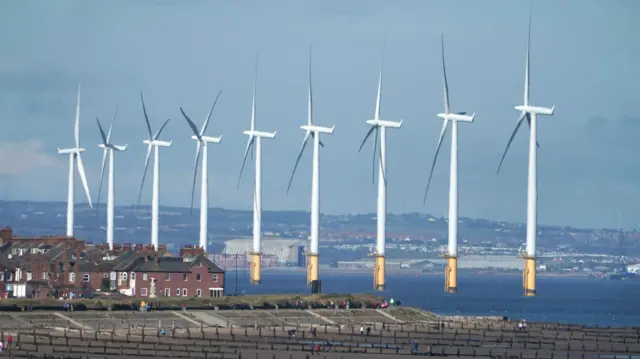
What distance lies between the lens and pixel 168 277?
7569 inches

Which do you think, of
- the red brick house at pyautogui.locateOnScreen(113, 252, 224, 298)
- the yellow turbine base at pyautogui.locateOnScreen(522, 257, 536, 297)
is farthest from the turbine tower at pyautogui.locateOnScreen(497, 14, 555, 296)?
the red brick house at pyautogui.locateOnScreen(113, 252, 224, 298)

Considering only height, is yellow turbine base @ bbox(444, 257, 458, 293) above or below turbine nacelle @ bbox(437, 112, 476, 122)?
below

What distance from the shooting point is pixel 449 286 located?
7653 inches

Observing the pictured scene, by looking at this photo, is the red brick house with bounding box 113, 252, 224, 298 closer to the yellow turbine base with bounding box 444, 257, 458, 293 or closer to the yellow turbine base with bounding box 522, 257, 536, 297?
the yellow turbine base with bounding box 444, 257, 458, 293

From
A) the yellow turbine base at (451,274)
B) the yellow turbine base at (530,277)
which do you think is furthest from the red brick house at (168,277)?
the yellow turbine base at (530,277)

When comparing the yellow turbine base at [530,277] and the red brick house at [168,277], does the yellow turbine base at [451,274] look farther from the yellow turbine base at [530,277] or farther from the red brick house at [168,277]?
the red brick house at [168,277]

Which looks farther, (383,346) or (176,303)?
(176,303)

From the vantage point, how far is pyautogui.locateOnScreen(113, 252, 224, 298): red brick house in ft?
630

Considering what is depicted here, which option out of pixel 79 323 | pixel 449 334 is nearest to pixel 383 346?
pixel 449 334

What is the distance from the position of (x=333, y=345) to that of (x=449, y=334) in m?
22.3

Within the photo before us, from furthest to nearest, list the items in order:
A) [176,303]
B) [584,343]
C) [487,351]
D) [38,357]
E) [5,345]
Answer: [176,303] < [584,343] < [487,351] < [5,345] < [38,357]

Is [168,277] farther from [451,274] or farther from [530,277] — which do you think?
[530,277]

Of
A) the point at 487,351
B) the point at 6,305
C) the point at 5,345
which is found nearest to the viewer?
the point at 5,345

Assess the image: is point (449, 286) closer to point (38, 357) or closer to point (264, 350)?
point (264, 350)
